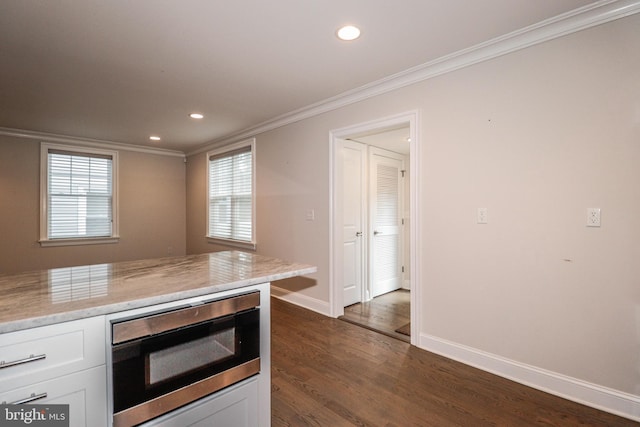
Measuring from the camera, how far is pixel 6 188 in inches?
182

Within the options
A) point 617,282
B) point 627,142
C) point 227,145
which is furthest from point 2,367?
point 227,145

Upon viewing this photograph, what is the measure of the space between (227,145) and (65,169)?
2.68 m

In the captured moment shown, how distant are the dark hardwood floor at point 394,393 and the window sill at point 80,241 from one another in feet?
14.1

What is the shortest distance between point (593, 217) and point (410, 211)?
4.06 ft

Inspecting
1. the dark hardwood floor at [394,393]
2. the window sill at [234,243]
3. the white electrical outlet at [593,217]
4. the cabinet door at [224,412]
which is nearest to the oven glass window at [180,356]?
the cabinet door at [224,412]

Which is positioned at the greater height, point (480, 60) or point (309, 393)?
point (480, 60)

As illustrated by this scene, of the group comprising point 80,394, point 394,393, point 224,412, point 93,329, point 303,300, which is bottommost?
point 394,393

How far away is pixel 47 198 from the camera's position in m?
4.90

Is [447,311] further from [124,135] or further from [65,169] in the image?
[65,169]

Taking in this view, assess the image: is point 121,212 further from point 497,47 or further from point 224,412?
point 497,47

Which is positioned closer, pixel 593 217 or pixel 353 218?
pixel 593 217

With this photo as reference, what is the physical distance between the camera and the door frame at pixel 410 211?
107 inches

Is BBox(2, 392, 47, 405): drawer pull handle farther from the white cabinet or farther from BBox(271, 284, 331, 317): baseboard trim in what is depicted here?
BBox(271, 284, 331, 317): baseboard trim

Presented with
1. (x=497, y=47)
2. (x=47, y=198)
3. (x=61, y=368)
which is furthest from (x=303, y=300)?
(x=47, y=198)
